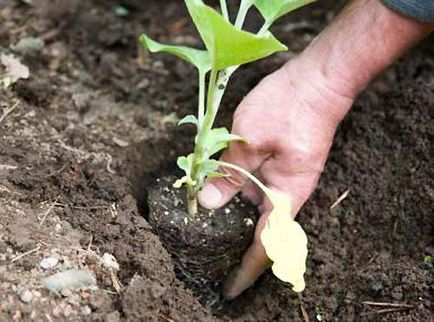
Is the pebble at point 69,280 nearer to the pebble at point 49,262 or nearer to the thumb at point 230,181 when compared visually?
the pebble at point 49,262

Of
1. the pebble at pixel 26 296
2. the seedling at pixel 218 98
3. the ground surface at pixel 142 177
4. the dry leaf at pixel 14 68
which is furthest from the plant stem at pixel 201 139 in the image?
the dry leaf at pixel 14 68

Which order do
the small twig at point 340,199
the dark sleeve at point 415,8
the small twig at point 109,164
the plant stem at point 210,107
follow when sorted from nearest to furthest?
the plant stem at point 210,107 < the dark sleeve at point 415,8 < the small twig at point 109,164 < the small twig at point 340,199

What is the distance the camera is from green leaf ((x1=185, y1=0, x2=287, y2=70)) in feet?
4.00

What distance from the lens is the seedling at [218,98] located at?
1.25 meters

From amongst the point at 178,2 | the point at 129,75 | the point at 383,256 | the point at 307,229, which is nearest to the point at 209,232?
the point at 307,229

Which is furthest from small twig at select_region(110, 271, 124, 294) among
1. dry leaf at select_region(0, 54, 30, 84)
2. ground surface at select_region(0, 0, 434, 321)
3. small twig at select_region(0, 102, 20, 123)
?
dry leaf at select_region(0, 54, 30, 84)

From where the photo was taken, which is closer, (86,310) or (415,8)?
(86,310)

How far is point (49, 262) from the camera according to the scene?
4.38 ft

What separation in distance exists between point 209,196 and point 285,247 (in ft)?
0.99

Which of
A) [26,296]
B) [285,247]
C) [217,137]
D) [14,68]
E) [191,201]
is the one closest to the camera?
[26,296]

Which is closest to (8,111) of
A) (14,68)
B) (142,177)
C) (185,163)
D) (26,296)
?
(14,68)

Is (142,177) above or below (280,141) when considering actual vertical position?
below

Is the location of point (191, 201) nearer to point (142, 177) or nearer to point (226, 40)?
point (142, 177)

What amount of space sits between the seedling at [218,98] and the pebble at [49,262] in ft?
0.93
